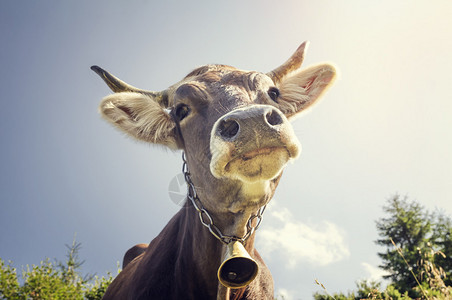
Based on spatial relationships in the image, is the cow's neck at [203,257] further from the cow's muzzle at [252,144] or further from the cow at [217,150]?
the cow's muzzle at [252,144]

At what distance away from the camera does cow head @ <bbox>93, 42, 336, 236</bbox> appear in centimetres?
204

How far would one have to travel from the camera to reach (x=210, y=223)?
2568 mm

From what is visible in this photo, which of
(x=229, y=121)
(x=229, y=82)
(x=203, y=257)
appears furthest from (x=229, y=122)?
(x=203, y=257)

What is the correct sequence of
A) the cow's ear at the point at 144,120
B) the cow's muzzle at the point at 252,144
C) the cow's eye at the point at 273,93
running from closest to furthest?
1. the cow's muzzle at the point at 252,144
2. the cow's eye at the point at 273,93
3. the cow's ear at the point at 144,120

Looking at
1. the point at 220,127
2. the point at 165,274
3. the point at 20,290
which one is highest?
the point at 220,127

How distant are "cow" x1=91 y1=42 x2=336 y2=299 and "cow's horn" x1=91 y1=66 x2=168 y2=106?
1 cm

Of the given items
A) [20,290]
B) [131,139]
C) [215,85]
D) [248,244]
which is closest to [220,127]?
[215,85]

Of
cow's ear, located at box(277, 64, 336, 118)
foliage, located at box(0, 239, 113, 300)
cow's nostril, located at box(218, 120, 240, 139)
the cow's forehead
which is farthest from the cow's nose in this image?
foliage, located at box(0, 239, 113, 300)

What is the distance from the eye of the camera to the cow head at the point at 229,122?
2039mm

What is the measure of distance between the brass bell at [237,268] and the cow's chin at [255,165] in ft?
1.80

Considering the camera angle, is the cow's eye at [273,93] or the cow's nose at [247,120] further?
the cow's eye at [273,93]

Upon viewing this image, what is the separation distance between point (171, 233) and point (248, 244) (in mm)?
1135

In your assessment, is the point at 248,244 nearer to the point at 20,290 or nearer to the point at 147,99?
the point at 147,99

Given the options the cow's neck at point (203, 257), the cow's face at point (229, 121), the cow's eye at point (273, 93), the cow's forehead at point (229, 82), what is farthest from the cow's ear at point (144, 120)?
the cow's eye at point (273, 93)
